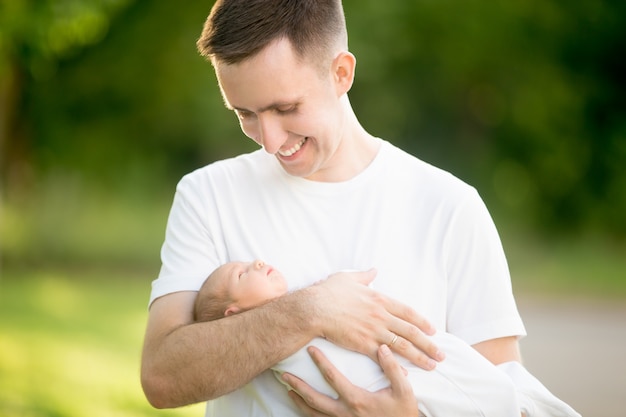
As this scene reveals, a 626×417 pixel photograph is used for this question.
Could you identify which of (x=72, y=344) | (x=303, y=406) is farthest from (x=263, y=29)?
(x=72, y=344)

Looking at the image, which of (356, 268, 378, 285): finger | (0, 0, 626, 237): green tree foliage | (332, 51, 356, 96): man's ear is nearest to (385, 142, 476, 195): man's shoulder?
(332, 51, 356, 96): man's ear

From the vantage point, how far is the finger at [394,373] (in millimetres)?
2645

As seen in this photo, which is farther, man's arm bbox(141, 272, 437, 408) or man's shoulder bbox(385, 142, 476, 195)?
man's shoulder bbox(385, 142, 476, 195)

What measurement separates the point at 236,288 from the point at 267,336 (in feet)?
0.64

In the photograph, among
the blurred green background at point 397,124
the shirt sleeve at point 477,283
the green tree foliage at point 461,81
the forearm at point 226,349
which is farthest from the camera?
the green tree foliage at point 461,81

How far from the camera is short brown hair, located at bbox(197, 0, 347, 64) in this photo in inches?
106

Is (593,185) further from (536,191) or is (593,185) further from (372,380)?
(372,380)

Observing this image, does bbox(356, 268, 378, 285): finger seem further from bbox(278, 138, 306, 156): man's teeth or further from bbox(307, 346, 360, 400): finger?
bbox(278, 138, 306, 156): man's teeth

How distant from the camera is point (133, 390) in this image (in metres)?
7.59

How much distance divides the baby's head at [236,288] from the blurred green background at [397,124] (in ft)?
30.1

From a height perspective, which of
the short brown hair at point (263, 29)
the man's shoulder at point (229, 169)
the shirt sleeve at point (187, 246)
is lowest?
the shirt sleeve at point (187, 246)

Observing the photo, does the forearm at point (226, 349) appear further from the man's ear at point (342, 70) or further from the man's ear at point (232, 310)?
the man's ear at point (342, 70)

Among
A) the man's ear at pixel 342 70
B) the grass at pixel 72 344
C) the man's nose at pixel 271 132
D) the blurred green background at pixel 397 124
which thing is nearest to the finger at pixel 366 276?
the man's nose at pixel 271 132

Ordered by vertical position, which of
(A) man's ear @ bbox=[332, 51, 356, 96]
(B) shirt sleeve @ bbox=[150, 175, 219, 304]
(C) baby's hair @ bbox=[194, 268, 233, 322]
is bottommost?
(C) baby's hair @ bbox=[194, 268, 233, 322]
